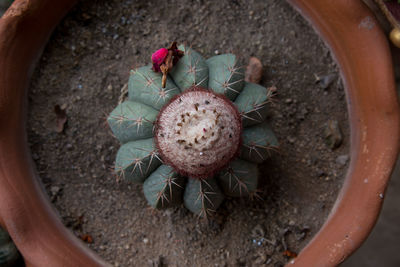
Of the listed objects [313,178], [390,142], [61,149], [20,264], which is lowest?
[20,264]

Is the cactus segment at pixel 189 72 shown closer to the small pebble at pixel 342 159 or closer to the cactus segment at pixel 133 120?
the cactus segment at pixel 133 120

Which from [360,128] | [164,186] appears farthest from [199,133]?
[360,128]

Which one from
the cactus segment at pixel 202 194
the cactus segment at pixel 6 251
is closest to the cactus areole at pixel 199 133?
the cactus segment at pixel 202 194

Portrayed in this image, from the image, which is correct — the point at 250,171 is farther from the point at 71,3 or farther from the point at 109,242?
the point at 71,3

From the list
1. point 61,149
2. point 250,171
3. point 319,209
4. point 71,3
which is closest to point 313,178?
point 319,209

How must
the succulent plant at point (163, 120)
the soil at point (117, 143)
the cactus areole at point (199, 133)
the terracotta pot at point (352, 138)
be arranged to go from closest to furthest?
the cactus areole at point (199, 133)
the succulent plant at point (163, 120)
the terracotta pot at point (352, 138)
the soil at point (117, 143)

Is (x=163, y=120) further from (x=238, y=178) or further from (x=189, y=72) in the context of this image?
(x=238, y=178)
